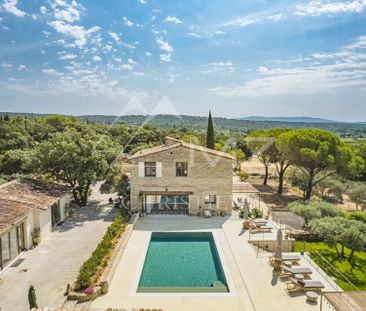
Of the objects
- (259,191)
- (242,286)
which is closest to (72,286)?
(242,286)

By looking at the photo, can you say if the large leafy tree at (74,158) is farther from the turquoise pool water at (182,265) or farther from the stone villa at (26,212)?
the turquoise pool water at (182,265)

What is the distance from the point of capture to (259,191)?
4078 centimetres

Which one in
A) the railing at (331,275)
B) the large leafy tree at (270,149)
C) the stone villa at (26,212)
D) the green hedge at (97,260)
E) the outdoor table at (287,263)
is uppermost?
Answer: the large leafy tree at (270,149)

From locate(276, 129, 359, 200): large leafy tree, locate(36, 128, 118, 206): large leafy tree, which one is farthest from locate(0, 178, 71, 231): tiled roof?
locate(276, 129, 359, 200): large leafy tree

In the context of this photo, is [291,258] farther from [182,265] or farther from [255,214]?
[255,214]

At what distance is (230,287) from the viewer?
1548cm

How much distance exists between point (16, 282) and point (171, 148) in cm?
1478

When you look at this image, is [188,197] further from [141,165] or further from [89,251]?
[89,251]

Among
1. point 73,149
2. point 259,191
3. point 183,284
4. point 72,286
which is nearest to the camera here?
point 72,286

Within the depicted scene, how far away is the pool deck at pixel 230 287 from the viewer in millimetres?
13930

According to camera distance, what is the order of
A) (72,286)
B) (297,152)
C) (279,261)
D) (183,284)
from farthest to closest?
1. (297,152)
2. (279,261)
3. (183,284)
4. (72,286)

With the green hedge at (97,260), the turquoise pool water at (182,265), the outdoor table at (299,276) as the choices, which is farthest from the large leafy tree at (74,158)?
the outdoor table at (299,276)

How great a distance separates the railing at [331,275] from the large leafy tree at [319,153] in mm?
14910

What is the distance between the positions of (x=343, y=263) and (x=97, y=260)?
15074 mm
